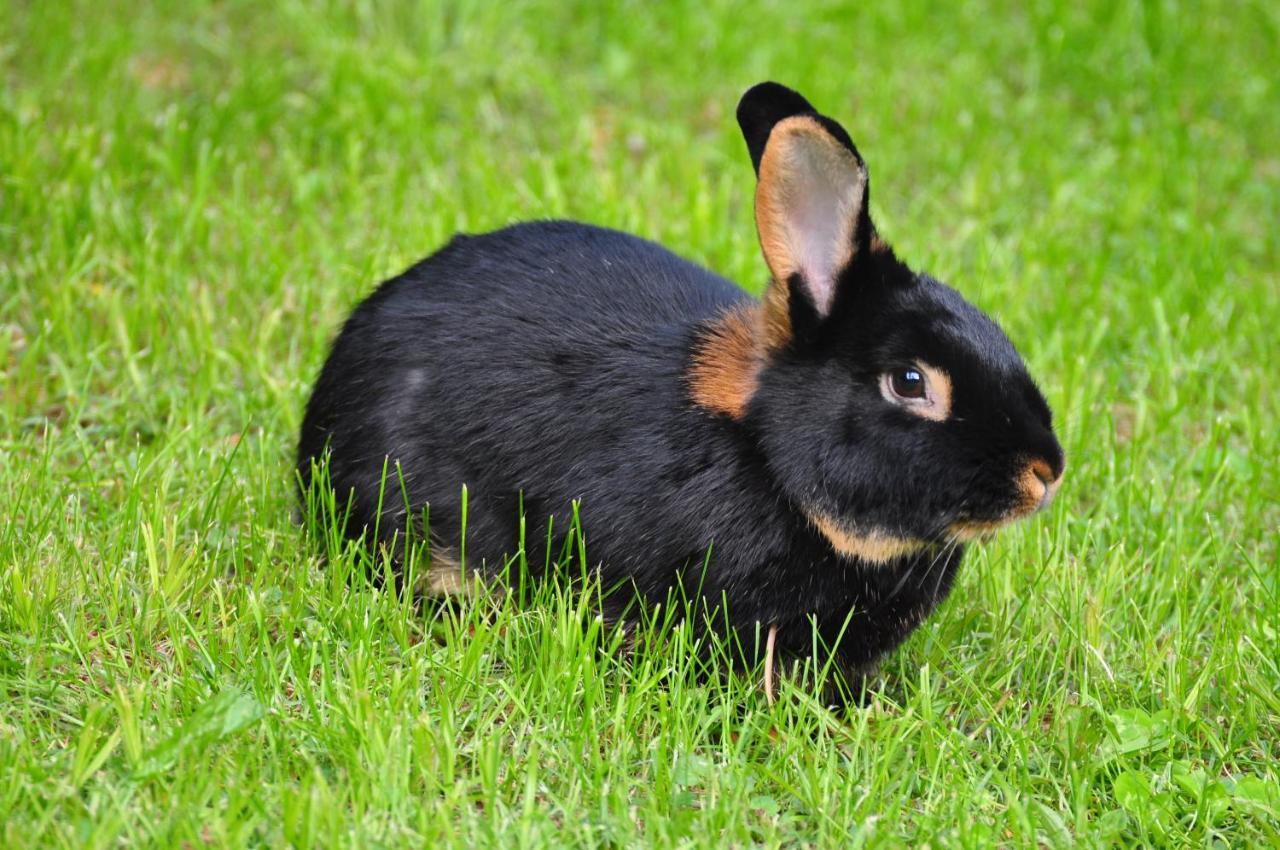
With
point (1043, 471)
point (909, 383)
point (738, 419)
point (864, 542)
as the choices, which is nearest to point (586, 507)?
point (738, 419)

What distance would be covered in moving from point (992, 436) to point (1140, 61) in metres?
5.20

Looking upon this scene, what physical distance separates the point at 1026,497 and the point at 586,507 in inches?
40.0

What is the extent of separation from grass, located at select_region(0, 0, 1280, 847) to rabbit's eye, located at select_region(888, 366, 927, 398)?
2.38ft

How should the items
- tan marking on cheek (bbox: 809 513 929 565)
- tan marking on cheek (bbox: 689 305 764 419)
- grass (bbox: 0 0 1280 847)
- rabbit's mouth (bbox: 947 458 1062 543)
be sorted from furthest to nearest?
tan marking on cheek (bbox: 689 305 764 419), tan marking on cheek (bbox: 809 513 929 565), rabbit's mouth (bbox: 947 458 1062 543), grass (bbox: 0 0 1280 847)

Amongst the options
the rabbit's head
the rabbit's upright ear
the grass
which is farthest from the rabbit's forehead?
the grass

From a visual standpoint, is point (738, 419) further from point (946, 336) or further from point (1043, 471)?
point (1043, 471)

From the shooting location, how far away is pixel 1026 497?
3.40 meters

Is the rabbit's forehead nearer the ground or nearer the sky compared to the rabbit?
nearer the sky

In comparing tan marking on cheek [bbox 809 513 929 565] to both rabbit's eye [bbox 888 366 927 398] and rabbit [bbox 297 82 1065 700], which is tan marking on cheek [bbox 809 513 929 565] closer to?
rabbit [bbox 297 82 1065 700]

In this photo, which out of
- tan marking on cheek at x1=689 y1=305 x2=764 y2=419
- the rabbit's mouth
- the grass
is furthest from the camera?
tan marking on cheek at x1=689 y1=305 x2=764 y2=419

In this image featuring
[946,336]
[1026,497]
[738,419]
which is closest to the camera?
[1026,497]

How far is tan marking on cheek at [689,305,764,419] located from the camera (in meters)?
3.66

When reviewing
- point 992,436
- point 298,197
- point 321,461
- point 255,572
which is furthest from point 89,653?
point 298,197

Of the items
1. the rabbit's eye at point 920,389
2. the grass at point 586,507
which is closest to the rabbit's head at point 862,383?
the rabbit's eye at point 920,389
